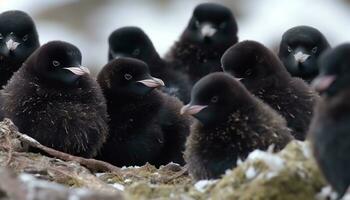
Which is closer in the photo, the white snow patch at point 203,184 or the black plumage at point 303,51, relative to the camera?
the white snow patch at point 203,184

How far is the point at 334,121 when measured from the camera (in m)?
7.73

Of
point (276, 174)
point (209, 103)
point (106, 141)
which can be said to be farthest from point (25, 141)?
point (276, 174)

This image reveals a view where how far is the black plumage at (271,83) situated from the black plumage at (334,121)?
6.73ft

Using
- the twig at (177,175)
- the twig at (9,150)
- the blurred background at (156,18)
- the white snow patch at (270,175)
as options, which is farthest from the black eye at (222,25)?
the blurred background at (156,18)

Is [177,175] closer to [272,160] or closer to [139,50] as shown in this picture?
[272,160]

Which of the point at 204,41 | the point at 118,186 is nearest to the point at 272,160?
the point at 118,186

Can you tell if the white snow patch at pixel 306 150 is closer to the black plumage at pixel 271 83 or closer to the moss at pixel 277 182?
the moss at pixel 277 182

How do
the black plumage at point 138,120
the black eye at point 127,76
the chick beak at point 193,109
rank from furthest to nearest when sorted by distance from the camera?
the black eye at point 127,76 → the black plumage at point 138,120 → the chick beak at point 193,109

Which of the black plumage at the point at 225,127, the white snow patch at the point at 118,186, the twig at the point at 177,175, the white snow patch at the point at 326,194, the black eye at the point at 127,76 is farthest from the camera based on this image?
the black eye at the point at 127,76

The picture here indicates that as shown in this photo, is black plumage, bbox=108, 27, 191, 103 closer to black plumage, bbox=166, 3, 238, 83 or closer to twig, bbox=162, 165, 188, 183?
black plumage, bbox=166, 3, 238, 83

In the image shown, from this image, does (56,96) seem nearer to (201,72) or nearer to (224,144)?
(224,144)

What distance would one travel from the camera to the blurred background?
93.2ft

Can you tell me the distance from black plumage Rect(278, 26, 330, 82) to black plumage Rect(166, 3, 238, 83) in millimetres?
1727

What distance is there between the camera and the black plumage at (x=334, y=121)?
7637 mm
